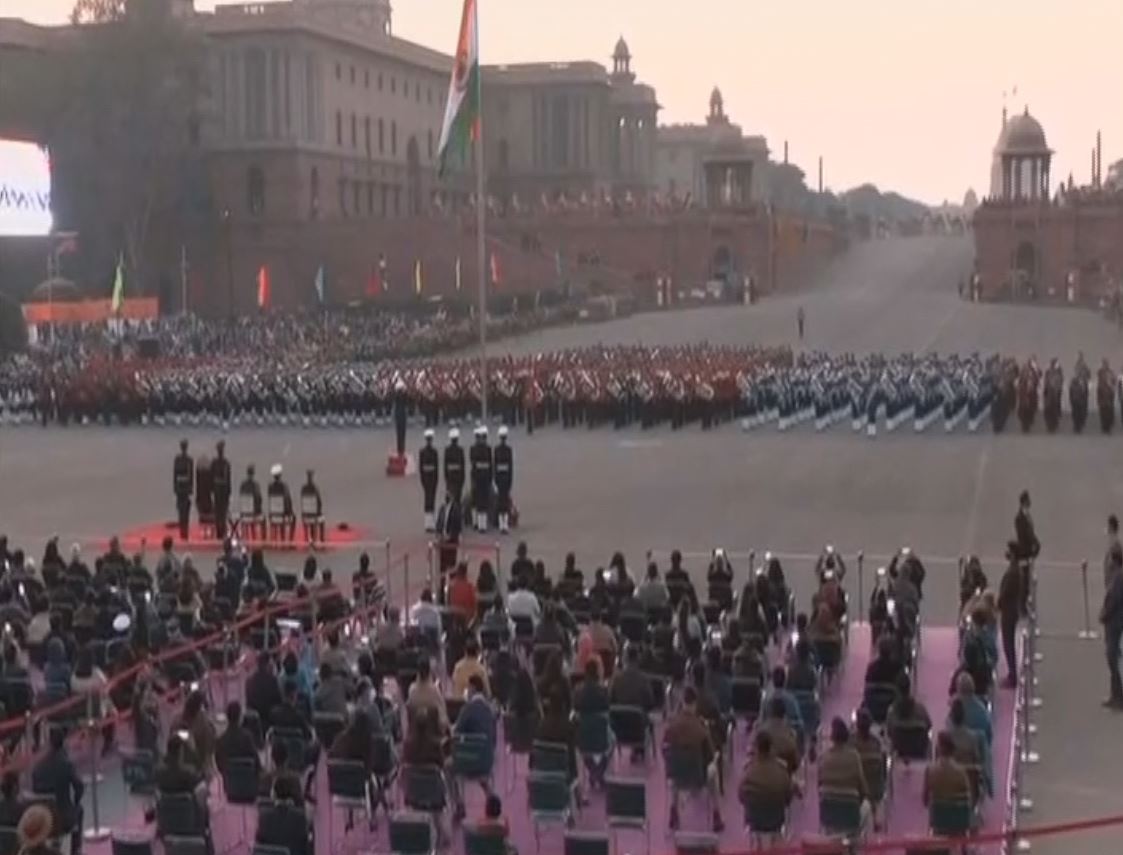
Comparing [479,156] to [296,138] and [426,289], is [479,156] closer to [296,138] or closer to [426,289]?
[426,289]

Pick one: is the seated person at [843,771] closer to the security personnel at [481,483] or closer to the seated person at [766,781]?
the seated person at [766,781]

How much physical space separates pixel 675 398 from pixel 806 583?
1782cm

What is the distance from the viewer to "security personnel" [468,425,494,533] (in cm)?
2662

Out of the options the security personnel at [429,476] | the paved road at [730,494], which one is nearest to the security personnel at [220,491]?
the paved road at [730,494]

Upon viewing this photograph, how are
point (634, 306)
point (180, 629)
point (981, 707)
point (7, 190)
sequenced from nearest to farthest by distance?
point (981, 707) < point (180, 629) < point (7, 190) < point (634, 306)

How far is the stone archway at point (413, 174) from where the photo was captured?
106m

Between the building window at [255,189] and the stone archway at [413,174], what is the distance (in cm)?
1646

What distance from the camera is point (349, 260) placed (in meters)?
84.9

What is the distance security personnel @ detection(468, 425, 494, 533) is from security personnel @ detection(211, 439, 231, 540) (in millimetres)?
3587

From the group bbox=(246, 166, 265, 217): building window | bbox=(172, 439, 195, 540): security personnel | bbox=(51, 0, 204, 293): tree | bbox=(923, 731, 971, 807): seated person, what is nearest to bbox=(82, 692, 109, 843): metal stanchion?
bbox=(923, 731, 971, 807): seated person

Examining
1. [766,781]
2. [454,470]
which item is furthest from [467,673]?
[454,470]

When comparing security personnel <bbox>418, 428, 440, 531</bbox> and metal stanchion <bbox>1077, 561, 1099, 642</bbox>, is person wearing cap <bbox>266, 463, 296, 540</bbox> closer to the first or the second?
security personnel <bbox>418, 428, 440, 531</bbox>

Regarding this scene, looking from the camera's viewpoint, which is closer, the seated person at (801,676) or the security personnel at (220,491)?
the seated person at (801,676)

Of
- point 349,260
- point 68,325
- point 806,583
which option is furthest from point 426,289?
point 806,583
